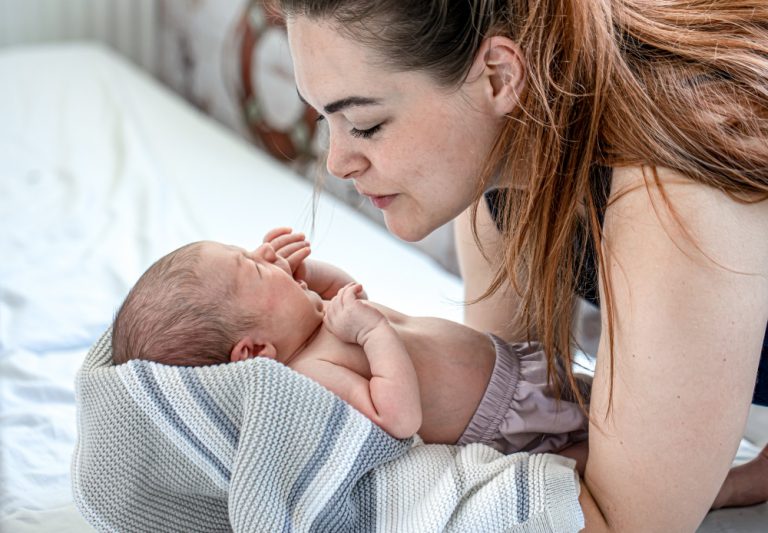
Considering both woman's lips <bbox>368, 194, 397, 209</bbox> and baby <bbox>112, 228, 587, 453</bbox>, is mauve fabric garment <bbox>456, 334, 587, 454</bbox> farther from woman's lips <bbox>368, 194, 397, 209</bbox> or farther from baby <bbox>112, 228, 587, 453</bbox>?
woman's lips <bbox>368, 194, 397, 209</bbox>

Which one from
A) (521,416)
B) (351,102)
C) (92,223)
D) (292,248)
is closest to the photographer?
(351,102)

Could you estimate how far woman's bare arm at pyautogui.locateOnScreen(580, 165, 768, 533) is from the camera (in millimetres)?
Result: 848

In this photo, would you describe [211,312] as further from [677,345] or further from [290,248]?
[677,345]

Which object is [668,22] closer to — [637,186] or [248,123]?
[637,186]

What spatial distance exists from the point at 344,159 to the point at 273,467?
12.3 inches

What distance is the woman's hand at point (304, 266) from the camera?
1.17m

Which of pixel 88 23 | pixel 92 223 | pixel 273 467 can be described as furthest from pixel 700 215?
pixel 88 23

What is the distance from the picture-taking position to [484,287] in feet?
4.23

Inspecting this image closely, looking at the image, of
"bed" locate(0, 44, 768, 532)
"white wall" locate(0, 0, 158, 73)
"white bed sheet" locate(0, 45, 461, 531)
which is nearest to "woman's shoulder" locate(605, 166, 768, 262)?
"bed" locate(0, 44, 768, 532)

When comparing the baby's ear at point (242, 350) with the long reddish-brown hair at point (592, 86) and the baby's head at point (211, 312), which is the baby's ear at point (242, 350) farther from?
the long reddish-brown hair at point (592, 86)

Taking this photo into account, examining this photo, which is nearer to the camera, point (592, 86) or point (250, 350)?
point (592, 86)

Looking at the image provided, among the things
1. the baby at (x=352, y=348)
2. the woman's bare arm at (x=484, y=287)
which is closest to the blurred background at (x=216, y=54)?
the woman's bare arm at (x=484, y=287)

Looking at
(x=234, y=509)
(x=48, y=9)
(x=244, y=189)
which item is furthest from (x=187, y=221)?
(x=48, y=9)

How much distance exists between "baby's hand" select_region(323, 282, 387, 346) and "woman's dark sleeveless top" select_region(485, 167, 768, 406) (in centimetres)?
19
